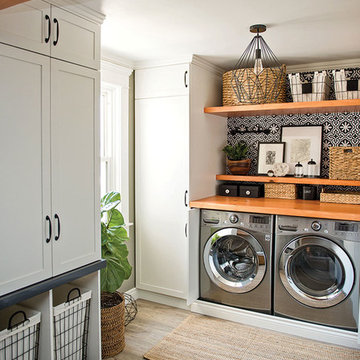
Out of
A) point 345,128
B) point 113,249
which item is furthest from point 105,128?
point 345,128

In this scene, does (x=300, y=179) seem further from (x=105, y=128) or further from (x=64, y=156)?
(x=64, y=156)

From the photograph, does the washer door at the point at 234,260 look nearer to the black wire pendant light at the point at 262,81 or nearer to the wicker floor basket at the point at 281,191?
the wicker floor basket at the point at 281,191

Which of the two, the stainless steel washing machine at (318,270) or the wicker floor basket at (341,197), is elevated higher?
the wicker floor basket at (341,197)

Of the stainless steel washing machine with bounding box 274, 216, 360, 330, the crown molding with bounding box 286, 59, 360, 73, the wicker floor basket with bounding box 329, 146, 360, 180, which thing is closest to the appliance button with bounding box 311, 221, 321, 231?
the stainless steel washing machine with bounding box 274, 216, 360, 330

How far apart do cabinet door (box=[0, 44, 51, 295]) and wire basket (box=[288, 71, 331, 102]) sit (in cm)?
214

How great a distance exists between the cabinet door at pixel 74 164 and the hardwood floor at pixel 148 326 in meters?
0.91

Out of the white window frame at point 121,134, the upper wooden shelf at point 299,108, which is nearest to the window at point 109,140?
the white window frame at point 121,134

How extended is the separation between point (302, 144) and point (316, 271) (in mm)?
1275

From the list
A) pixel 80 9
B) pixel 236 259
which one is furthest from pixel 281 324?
pixel 80 9

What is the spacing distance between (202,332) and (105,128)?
1.96m

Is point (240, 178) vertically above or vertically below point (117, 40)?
below

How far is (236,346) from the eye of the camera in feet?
9.70

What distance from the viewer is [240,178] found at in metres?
3.77

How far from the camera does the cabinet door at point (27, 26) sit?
6.14ft
